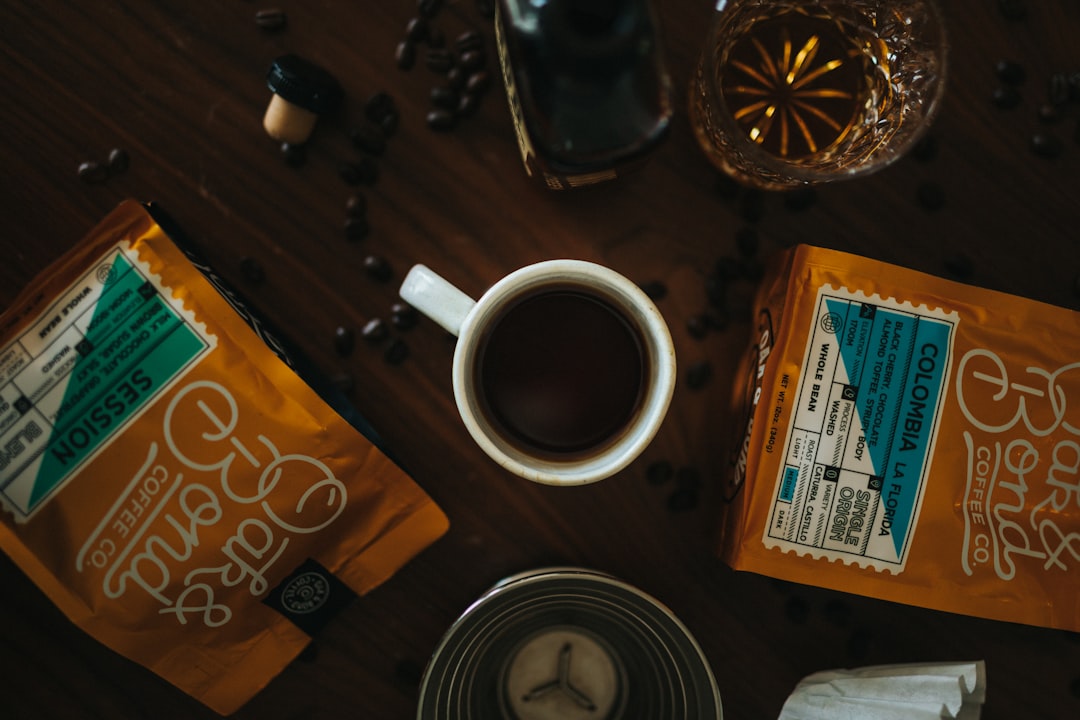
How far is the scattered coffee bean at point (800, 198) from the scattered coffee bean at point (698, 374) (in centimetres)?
19

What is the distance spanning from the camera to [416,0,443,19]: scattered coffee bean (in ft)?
2.40

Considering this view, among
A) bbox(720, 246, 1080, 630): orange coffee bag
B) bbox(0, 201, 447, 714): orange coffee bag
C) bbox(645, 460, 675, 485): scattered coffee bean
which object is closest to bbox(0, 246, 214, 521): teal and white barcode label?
bbox(0, 201, 447, 714): orange coffee bag

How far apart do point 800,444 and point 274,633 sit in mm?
560

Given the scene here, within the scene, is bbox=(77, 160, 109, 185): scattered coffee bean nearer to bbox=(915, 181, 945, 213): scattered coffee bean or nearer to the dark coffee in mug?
the dark coffee in mug

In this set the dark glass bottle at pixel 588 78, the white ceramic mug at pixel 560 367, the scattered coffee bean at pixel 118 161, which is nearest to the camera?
the dark glass bottle at pixel 588 78

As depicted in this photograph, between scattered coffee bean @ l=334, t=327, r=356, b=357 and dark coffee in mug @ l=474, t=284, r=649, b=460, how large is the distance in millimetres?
152

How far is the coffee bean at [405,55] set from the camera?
2.42 feet

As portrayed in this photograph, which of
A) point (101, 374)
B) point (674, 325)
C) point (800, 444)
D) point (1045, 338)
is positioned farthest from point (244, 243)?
point (1045, 338)

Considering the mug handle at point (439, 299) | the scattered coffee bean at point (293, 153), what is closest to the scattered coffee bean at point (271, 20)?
the scattered coffee bean at point (293, 153)

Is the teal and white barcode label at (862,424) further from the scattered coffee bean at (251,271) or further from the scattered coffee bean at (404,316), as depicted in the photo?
the scattered coffee bean at (251,271)

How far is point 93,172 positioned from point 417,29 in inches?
14.2

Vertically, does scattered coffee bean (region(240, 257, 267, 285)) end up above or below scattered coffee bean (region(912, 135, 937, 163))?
above

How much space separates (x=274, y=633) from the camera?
74 cm

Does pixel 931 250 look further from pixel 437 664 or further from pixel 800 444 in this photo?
pixel 437 664
